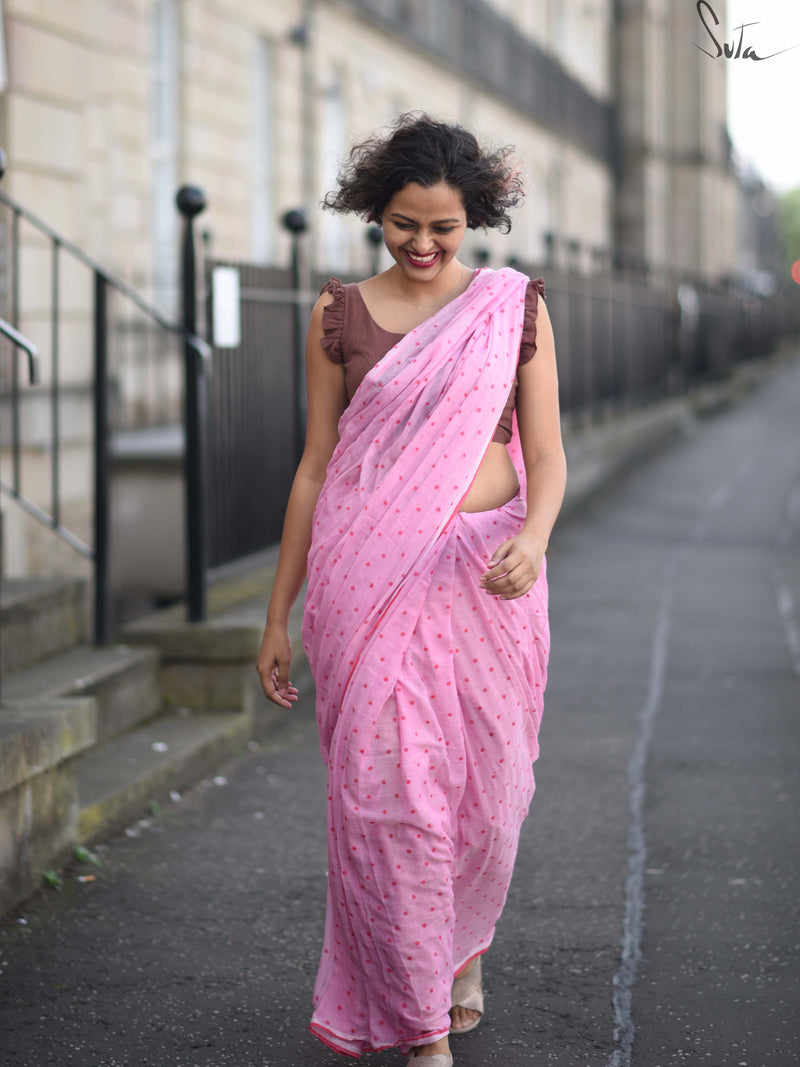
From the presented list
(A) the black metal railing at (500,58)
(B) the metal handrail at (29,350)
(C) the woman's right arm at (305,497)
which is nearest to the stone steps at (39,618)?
(B) the metal handrail at (29,350)

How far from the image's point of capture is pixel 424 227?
3227 mm

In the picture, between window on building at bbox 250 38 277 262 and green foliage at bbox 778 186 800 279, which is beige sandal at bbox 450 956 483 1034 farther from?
green foliage at bbox 778 186 800 279

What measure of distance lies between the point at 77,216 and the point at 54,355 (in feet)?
6.61

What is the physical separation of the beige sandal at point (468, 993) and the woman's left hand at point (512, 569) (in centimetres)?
93

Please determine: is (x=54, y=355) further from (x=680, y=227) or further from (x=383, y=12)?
(x=680, y=227)

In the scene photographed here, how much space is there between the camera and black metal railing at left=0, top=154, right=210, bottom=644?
6.12 meters

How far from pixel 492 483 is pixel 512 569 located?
12.9 inches

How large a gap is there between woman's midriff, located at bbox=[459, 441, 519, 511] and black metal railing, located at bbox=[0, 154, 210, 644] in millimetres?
2560

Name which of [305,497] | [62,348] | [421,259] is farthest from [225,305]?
[421,259]

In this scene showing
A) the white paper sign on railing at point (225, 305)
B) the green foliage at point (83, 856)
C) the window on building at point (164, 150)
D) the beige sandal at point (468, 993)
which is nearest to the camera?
the beige sandal at point (468, 993)

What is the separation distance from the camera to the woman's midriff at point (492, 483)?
10.9 feet

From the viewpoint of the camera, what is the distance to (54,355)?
6.72 meters

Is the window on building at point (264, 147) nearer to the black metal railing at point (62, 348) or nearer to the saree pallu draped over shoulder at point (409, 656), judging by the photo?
the black metal railing at point (62, 348)

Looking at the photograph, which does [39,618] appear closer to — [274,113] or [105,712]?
[105,712]
